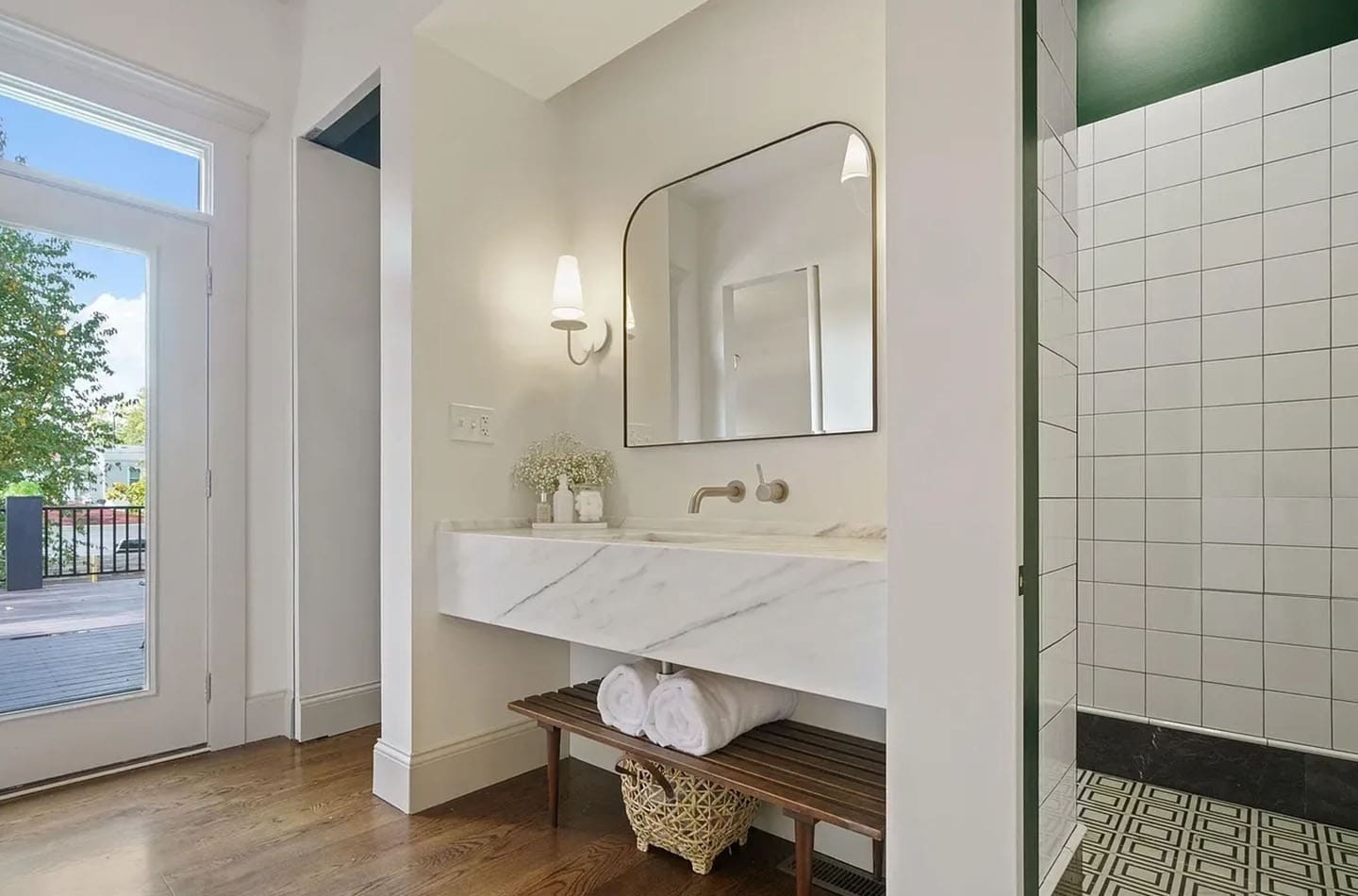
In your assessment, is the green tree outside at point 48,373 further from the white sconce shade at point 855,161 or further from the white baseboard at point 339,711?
the white sconce shade at point 855,161

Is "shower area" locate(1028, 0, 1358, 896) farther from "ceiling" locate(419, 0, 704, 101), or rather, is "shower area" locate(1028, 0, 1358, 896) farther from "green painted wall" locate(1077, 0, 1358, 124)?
"ceiling" locate(419, 0, 704, 101)

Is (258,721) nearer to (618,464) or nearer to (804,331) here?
(618,464)

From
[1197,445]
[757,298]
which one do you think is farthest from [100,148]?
[1197,445]

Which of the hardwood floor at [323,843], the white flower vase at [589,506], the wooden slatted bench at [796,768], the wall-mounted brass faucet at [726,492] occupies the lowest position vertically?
the hardwood floor at [323,843]

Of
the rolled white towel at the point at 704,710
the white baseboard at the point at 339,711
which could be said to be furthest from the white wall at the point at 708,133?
the white baseboard at the point at 339,711

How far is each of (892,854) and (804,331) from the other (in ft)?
4.26

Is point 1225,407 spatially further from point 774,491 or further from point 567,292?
point 567,292

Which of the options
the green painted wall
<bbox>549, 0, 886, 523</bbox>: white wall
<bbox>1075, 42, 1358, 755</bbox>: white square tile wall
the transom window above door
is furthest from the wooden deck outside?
the green painted wall

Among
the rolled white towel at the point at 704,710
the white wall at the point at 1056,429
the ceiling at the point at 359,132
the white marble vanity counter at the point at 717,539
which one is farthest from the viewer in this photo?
the ceiling at the point at 359,132

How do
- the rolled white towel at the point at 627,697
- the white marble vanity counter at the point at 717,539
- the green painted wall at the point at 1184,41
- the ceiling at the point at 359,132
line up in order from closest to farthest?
the green painted wall at the point at 1184,41
the white marble vanity counter at the point at 717,539
the rolled white towel at the point at 627,697
the ceiling at the point at 359,132

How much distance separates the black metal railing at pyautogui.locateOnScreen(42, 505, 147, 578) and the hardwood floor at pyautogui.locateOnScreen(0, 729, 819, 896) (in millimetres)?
685

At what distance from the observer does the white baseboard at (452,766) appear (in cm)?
228

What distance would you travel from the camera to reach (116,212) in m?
2.61

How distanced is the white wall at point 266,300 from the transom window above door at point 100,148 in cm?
21
